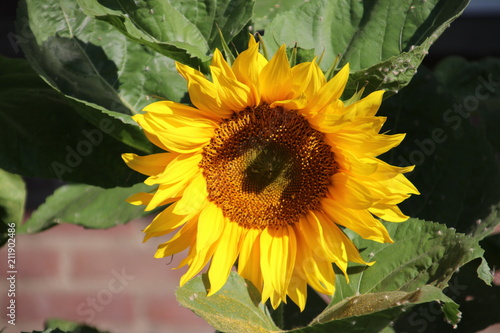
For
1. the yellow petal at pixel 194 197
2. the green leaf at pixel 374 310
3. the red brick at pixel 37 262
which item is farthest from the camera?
the red brick at pixel 37 262

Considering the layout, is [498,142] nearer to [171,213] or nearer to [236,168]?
[236,168]

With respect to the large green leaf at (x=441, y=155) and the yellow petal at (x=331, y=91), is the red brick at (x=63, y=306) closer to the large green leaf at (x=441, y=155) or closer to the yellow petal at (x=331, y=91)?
the large green leaf at (x=441, y=155)

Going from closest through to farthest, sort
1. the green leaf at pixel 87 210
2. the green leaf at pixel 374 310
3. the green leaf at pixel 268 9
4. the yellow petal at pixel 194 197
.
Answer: the green leaf at pixel 374 310
the yellow petal at pixel 194 197
the green leaf at pixel 268 9
the green leaf at pixel 87 210

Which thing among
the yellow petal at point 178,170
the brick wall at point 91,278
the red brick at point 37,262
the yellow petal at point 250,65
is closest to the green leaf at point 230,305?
the yellow petal at point 178,170

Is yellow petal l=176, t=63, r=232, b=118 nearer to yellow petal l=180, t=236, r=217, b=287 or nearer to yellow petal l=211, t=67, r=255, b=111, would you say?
yellow petal l=211, t=67, r=255, b=111

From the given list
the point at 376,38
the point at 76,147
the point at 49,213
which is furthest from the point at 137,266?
the point at 376,38

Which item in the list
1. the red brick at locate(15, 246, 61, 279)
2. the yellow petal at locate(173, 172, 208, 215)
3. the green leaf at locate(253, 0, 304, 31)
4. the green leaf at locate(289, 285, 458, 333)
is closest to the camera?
the green leaf at locate(289, 285, 458, 333)

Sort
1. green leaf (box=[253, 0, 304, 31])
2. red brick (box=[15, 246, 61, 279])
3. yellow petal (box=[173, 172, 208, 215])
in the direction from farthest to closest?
red brick (box=[15, 246, 61, 279]) → green leaf (box=[253, 0, 304, 31]) → yellow petal (box=[173, 172, 208, 215])

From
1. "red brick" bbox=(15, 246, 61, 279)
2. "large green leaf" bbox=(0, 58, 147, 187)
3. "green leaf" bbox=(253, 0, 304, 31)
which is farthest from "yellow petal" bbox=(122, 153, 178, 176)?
"red brick" bbox=(15, 246, 61, 279)
